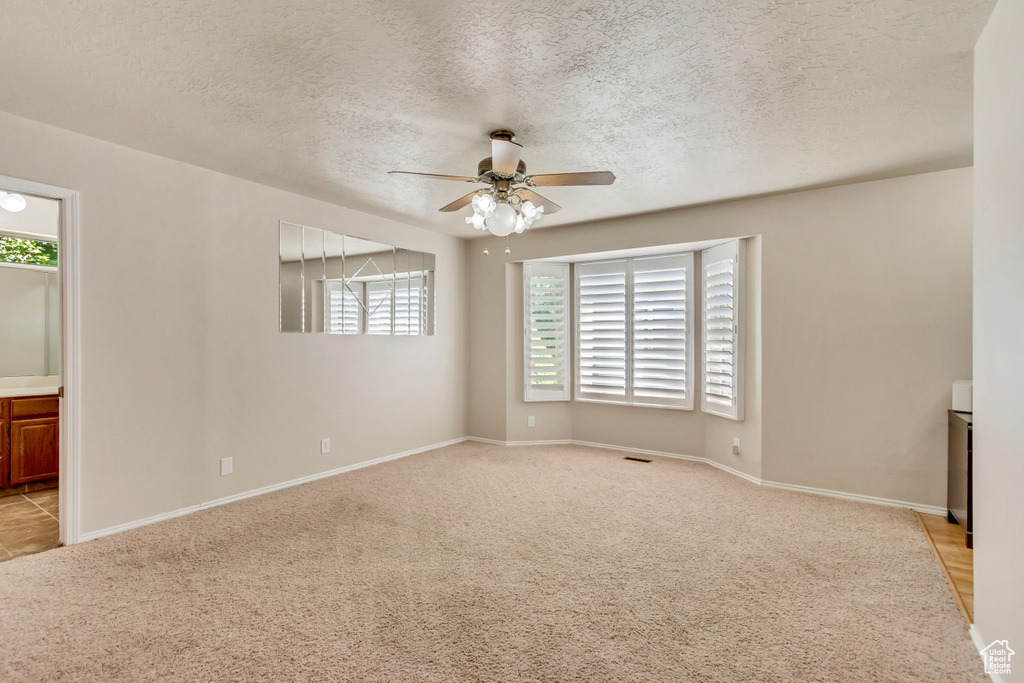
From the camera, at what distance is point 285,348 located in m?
4.23

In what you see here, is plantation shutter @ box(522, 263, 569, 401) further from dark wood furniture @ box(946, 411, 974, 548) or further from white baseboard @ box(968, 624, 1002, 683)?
white baseboard @ box(968, 624, 1002, 683)

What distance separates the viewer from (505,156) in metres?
2.68

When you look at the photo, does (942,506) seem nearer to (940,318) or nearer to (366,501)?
(940,318)

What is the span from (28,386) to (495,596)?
16.3 ft

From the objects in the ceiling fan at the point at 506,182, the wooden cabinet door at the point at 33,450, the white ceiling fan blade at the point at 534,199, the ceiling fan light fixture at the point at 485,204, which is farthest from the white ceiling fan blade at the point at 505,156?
the wooden cabinet door at the point at 33,450

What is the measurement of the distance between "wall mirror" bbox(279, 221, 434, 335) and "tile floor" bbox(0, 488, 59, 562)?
198 cm

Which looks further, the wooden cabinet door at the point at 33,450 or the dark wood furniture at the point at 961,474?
the wooden cabinet door at the point at 33,450

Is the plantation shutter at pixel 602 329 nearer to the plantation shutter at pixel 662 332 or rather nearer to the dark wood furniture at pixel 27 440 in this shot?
the plantation shutter at pixel 662 332

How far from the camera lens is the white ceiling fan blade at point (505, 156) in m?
2.61

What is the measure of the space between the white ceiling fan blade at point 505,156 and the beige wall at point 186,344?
7.61 feet

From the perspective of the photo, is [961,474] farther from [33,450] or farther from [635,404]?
[33,450]

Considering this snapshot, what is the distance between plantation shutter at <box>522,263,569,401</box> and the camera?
19.4 ft

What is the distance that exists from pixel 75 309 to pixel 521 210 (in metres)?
2.76

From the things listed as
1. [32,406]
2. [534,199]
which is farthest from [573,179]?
[32,406]
